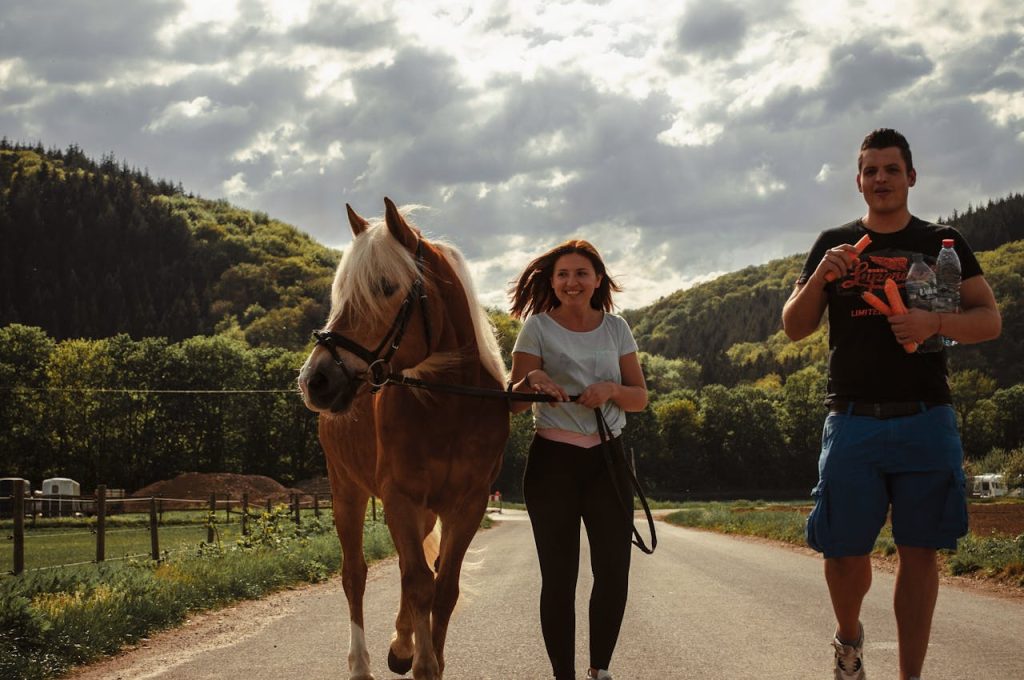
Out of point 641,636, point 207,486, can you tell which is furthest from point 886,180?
point 207,486

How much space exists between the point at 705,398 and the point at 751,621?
10573 cm

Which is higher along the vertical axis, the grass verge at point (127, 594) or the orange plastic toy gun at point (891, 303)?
the orange plastic toy gun at point (891, 303)

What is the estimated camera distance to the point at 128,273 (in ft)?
554

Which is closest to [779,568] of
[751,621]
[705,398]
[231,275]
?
[751,621]

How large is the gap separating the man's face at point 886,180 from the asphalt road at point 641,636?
3.02m

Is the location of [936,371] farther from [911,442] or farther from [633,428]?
[633,428]

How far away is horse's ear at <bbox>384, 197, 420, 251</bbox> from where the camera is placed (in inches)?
187

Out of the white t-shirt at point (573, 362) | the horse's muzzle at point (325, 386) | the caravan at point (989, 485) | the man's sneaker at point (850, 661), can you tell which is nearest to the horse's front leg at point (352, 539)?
the horse's muzzle at point (325, 386)

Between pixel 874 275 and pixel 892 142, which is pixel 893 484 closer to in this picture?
pixel 874 275

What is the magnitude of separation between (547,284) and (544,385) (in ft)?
2.48

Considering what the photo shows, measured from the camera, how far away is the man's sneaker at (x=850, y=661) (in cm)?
384

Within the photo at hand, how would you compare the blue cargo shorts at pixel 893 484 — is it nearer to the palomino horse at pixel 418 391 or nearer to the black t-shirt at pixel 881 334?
the black t-shirt at pixel 881 334

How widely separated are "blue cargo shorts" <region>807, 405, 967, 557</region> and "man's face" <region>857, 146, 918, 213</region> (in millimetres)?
829

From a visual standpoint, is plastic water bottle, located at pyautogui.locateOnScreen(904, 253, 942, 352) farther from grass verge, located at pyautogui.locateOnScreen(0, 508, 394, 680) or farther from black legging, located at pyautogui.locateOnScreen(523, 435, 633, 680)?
grass verge, located at pyautogui.locateOnScreen(0, 508, 394, 680)
